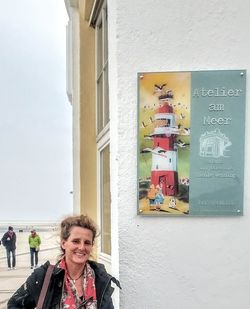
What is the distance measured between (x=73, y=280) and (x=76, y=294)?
8 centimetres

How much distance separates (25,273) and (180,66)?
1347cm

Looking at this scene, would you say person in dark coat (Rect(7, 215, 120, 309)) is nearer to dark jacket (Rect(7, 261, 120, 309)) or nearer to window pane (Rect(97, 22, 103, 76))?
dark jacket (Rect(7, 261, 120, 309))

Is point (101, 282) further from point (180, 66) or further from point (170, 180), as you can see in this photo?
point (180, 66)

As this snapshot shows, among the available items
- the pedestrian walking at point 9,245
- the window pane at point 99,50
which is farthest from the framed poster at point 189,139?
the pedestrian walking at point 9,245

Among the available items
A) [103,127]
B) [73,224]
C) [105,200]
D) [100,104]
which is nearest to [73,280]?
[73,224]

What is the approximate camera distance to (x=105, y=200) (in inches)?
201

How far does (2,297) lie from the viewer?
10.8 meters

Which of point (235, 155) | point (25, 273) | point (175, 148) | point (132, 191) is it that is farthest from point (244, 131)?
point (25, 273)

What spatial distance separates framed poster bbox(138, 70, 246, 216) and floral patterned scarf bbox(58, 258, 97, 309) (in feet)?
2.09

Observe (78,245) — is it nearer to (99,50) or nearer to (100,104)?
(100,104)

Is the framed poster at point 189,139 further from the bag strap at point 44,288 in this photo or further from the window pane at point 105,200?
the window pane at point 105,200

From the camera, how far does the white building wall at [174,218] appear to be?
3086 mm

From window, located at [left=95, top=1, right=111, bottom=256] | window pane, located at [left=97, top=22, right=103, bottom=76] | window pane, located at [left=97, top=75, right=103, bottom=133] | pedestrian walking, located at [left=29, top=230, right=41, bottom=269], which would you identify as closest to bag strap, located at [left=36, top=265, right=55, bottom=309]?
window, located at [left=95, top=1, right=111, bottom=256]

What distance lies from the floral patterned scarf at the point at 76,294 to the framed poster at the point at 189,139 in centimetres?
64
